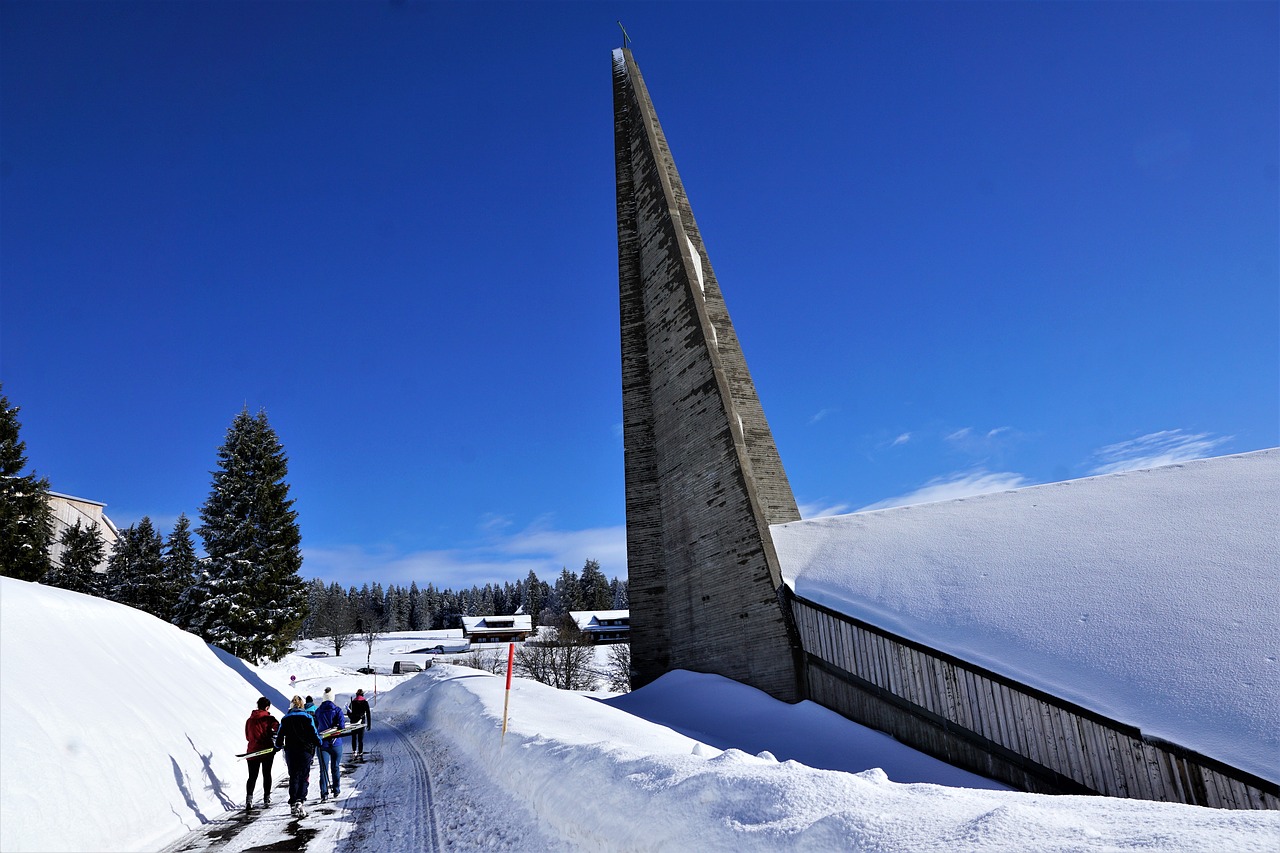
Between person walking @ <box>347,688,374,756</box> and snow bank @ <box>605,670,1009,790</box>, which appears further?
person walking @ <box>347,688,374,756</box>

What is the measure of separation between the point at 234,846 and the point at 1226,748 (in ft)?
30.5

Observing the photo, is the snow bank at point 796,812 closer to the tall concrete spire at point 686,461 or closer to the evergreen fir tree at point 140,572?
the tall concrete spire at point 686,461

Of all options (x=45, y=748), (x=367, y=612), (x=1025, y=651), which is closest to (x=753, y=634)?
(x=1025, y=651)

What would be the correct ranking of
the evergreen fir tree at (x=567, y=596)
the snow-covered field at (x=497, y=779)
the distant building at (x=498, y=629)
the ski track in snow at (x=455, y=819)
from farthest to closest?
the evergreen fir tree at (x=567, y=596) < the distant building at (x=498, y=629) < the ski track in snow at (x=455, y=819) < the snow-covered field at (x=497, y=779)

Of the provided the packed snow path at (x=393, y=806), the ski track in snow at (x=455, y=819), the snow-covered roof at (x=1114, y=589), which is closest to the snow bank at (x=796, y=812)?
the ski track in snow at (x=455, y=819)

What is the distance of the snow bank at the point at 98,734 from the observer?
6.08 metres

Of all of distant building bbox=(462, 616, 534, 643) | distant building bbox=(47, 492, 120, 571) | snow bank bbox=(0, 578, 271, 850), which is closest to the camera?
snow bank bbox=(0, 578, 271, 850)

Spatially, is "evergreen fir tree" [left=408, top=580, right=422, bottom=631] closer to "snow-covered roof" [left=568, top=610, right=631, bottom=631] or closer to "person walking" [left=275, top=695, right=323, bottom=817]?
"snow-covered roof" [left=568, top=610, right=631, bottom=631]

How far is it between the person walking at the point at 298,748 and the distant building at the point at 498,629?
77.9 meters

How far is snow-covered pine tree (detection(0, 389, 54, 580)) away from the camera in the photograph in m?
23.4

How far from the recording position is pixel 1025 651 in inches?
353

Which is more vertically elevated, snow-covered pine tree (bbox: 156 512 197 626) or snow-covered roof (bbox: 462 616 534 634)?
snow-covered pine tree (bbox: 156 512 197 626)

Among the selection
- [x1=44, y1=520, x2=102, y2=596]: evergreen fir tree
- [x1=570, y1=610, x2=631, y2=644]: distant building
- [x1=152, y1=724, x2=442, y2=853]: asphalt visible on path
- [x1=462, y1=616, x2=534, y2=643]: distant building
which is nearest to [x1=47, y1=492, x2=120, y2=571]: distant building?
[x1=44, y1=520, x2=102, y2=596]: evergreen fir tree

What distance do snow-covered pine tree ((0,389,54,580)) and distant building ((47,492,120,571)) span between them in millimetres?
17972
